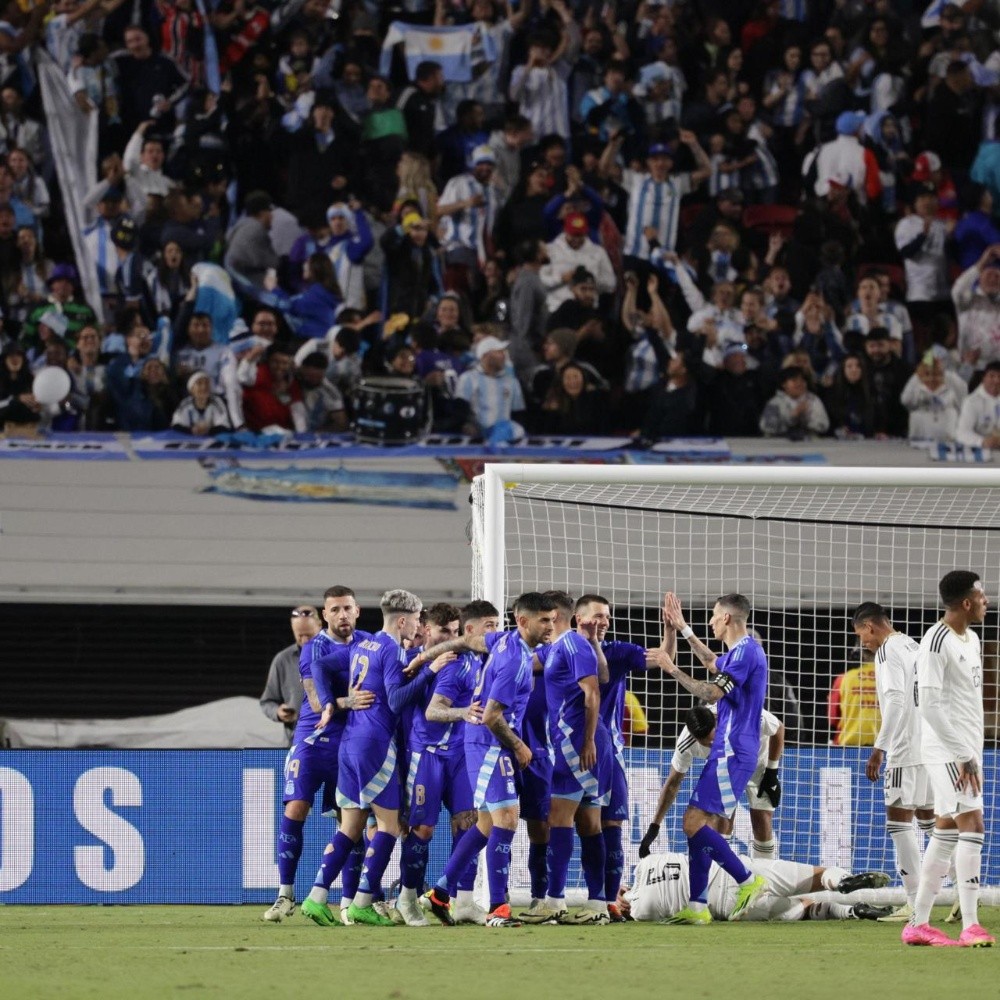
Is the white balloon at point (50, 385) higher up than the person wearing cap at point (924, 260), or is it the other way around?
the person wearing cap at point (924, 260)

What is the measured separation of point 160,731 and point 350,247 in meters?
5.15

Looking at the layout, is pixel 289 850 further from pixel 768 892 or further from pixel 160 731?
pixel 160 731

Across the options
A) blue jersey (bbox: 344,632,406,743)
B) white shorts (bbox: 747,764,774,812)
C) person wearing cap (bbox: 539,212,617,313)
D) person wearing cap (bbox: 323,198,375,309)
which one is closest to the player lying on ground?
white shorts (bbox: 747,764,774,812)

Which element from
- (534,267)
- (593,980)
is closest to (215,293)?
(534,267)

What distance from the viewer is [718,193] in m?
17.5

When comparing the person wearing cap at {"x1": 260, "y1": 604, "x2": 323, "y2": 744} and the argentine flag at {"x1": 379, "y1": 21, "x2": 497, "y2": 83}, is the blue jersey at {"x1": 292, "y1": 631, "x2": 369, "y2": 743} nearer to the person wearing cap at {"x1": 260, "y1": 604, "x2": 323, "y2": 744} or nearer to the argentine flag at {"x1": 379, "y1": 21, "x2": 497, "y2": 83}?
the person wearing cap at {"x1": 260, "y1": 604, "x2": 323, "y2": 744}

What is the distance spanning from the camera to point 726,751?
920 cm

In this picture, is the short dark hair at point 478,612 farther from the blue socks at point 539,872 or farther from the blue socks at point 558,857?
the blue socks at point 539,872

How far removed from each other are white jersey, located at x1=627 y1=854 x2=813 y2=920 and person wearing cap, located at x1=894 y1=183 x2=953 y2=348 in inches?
339

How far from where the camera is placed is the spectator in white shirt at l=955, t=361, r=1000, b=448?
51.1 ft

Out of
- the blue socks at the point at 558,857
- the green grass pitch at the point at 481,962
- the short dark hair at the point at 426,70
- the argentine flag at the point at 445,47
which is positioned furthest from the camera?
the argentine flag at the point at 445,47

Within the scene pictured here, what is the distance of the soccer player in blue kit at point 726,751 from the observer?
9.11 metres

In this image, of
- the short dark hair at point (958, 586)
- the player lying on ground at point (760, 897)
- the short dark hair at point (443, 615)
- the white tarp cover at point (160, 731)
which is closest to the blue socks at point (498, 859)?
the player lying on ground at point (760, 897)

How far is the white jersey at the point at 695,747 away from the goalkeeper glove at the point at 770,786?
6 cm
